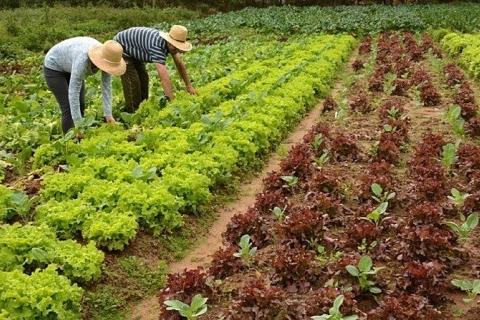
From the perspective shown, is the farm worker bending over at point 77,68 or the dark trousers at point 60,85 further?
the dark trousers at point 60,85

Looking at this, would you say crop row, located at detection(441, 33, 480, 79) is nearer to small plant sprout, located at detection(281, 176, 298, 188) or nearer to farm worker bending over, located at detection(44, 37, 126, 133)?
small plant sprout, located at detection(281, 176, 298, 188)

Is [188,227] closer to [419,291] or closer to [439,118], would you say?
[419,291]

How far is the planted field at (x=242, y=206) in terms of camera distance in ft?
15.6

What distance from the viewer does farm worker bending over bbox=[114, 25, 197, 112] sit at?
30.0ft

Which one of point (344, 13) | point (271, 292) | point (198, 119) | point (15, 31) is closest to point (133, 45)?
point (198, 119)

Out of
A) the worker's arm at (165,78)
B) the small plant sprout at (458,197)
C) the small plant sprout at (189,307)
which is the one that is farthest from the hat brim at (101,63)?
the small plant sprout at (458,197)

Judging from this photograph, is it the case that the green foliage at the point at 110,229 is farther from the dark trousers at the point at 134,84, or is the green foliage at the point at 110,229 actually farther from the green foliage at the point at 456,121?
the green foliage at the point at 456,121

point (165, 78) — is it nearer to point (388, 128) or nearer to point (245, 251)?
point (388, 128)

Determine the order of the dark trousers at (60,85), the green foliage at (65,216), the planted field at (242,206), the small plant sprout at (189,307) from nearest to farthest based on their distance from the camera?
the small plant sprout at (189,307) → the planted field at (242,206) → the green foliage at (65,216) → the dark trousers at (60,85)

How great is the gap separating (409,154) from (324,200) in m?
2.83

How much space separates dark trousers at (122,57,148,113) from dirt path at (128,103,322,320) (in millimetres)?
2619

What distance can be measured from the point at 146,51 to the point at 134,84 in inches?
34.7

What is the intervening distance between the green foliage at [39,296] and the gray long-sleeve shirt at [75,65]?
3.37 m

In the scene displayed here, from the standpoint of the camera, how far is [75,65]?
7.40m
